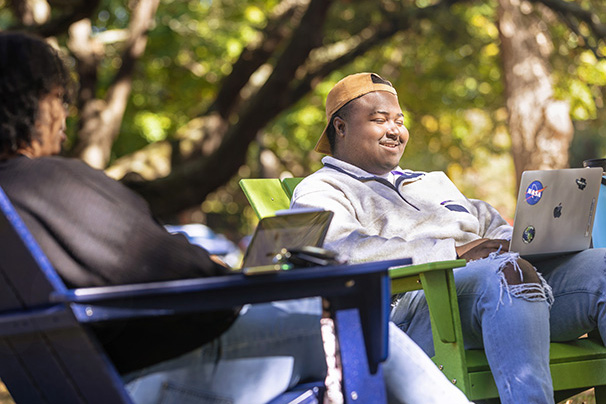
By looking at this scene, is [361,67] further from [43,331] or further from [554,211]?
[43,331]

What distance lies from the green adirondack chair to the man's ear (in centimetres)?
109

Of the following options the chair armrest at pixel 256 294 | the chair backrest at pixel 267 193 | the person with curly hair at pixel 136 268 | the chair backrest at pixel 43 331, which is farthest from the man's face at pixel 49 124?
the chair backrest at pixel 267 193

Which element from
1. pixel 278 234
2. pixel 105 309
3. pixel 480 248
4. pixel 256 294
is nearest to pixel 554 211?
pixel 480 248

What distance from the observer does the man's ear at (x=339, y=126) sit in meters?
4.06

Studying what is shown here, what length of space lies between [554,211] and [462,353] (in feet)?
2.26

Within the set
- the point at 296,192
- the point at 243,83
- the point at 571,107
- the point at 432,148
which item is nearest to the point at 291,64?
the point at 243,83

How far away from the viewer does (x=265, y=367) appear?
6.82 ft

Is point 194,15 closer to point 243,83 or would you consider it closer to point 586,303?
point 243,83

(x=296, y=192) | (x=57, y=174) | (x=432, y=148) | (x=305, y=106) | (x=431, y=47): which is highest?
(x=57, y=174)

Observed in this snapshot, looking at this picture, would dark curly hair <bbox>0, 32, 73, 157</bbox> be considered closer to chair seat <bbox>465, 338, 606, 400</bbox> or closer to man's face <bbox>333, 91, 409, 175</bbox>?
chair seat <bbox>465, 338, 606, 400</bbox>

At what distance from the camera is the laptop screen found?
2.07m

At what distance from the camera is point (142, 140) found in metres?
16.6

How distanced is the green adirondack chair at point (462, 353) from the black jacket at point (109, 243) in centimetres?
116

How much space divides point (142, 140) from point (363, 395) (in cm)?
1504
